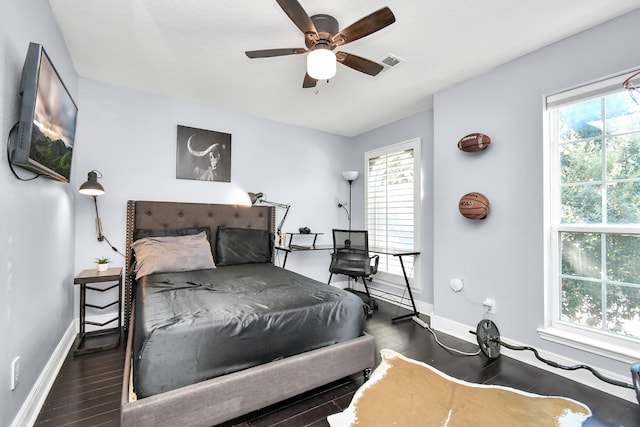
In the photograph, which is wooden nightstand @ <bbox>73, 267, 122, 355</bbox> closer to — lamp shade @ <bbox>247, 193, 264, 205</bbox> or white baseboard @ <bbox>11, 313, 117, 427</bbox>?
white baseboard @ <bbox>11, 313, 117, 427</bbox>

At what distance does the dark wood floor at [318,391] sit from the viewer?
1695mm

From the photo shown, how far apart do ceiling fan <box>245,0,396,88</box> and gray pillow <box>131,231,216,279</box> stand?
76.5 inches

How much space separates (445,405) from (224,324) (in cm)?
146

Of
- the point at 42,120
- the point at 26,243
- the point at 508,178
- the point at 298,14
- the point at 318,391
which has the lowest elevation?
the point at 318,391

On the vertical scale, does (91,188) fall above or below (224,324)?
above

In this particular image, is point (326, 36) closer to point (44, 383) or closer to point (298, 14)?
point (298, 14)

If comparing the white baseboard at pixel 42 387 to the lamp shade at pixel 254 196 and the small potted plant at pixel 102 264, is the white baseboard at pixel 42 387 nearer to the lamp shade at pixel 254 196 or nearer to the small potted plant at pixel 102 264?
the small potted plant at pixel 102 264

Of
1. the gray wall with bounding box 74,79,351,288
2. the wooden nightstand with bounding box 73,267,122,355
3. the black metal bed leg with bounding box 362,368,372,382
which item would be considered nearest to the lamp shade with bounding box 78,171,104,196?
the gray wall with bounding box 74,79,351,288

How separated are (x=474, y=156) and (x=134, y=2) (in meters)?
3.05

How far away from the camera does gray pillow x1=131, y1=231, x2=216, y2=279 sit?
268cm

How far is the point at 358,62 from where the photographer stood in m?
2.12

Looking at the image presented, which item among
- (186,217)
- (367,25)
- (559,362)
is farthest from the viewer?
(186,217)

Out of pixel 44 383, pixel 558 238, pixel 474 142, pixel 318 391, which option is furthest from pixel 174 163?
pixel 558 238

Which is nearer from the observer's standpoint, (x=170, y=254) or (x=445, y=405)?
(x=445, y=405)
